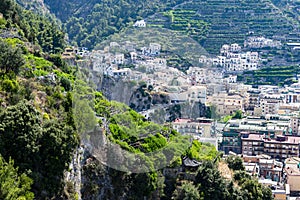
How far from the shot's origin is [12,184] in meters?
5.91

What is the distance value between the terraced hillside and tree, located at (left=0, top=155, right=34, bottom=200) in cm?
2113

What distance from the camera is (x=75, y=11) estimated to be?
34031 millimetres

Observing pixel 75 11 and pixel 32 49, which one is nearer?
pixel 32 49

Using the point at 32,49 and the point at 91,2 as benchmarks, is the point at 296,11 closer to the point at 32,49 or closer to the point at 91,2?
the point at 91,2

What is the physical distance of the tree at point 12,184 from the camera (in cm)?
573

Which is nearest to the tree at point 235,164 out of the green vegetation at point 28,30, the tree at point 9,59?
the tree at point 9,59

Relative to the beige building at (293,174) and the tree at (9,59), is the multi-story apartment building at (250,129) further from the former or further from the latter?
the tree at (9,59)

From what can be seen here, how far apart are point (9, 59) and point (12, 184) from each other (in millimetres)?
2749

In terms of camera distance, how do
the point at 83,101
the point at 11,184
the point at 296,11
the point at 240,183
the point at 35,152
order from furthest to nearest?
1. the point at 296,11
2. the point at 240,183
3. the point at 83,101
4. the point at 35,152
5. the point at 11,184

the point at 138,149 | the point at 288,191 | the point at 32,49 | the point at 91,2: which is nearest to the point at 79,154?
the point at 138,149

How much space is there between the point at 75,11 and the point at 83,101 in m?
27.6

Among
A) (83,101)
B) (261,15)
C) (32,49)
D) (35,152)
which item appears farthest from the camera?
(261,15)

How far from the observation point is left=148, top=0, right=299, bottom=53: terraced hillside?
91.6ft

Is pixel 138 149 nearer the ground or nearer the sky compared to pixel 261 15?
nearer the ground
